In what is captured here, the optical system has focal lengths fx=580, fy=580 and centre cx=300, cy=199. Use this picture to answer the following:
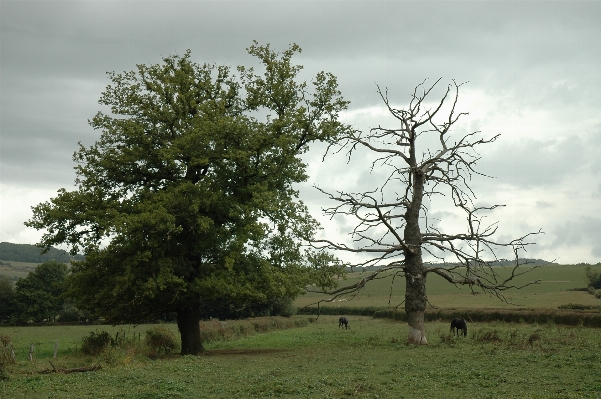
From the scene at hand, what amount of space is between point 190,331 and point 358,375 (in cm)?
1366

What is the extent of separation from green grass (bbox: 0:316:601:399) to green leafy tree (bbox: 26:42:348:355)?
152 inches

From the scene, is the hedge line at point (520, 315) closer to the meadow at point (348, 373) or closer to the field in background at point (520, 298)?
the field in background at point (520, 298)

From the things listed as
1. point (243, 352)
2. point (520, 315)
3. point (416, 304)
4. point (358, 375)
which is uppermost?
point (416, 304)

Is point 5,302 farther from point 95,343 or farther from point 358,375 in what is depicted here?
point 358,375

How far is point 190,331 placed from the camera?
30062 mm

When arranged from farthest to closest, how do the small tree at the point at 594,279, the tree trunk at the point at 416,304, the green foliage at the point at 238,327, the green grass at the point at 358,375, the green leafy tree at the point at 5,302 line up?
the small tree at the point at 594,279
the green leafy tree at the point at 5,302
the green foliage at the point at 238,327
the tree trunk at the point at 416,304
the green grass at the point at 358,375

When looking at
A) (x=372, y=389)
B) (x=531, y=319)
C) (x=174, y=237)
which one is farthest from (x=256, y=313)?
(x=372, y=389)

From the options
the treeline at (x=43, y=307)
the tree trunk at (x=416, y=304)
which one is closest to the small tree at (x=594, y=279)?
the treeline at (x=43, y=307)

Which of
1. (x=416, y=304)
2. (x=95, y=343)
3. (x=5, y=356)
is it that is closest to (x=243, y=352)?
(x=95, y=343)

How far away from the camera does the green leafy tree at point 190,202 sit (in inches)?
1065

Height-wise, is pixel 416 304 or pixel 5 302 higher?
pixel 416 304

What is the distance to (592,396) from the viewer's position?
45.3ft

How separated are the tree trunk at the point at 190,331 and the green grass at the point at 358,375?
313 centimetres

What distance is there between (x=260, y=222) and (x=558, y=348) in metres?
14.3
